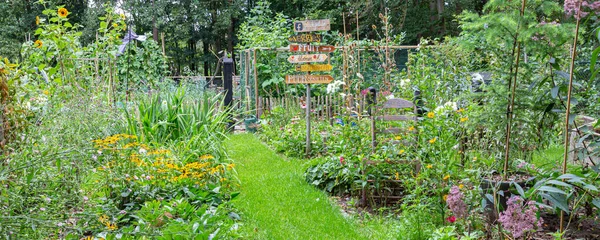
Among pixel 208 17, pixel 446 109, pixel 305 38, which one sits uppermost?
pixel 208 17

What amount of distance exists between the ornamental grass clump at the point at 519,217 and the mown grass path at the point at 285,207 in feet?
4.48

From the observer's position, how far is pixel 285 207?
4.38 meters

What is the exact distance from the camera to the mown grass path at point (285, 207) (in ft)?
12.3

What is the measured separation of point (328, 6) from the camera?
22625 millimetres

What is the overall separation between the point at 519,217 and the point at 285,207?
230cm

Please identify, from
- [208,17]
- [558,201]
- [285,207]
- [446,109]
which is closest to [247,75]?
[285,207]

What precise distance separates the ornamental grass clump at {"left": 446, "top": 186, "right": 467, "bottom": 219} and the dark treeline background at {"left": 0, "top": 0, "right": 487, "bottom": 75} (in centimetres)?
1614

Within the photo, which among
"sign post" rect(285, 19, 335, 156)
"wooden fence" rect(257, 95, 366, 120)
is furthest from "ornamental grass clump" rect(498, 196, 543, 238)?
"wooden fence" rect(257, 95, 366, 120)

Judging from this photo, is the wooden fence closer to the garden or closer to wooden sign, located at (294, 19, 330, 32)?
the garden

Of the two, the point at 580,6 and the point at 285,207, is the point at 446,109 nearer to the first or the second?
the point at 285,207

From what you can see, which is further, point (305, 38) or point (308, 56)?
point (308, 56)

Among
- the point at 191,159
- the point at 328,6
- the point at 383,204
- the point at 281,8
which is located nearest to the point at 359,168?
the point at 383,204

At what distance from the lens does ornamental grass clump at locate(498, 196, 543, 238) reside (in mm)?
2410

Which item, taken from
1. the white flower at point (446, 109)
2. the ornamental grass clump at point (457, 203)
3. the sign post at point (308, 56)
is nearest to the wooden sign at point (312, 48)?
the sign post at point (308, 56)
